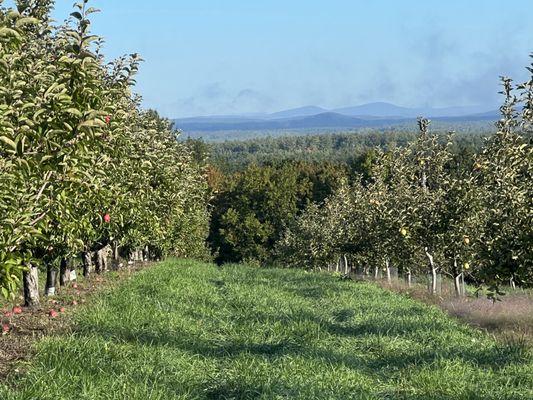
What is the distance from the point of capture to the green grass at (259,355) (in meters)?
7.86

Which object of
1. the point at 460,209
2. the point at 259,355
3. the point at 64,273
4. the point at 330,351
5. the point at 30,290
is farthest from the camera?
the point at 460,209

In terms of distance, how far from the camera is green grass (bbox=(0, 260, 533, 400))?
7.86 meters

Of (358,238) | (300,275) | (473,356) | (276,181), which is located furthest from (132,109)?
(276,181)

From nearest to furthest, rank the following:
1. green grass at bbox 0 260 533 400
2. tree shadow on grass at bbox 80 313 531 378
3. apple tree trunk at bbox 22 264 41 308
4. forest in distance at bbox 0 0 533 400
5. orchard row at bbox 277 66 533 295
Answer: forest in distance at bbox 0 0 533 400 < green grass at bbox 0 260 533 400 < tree shadow on grass at bbox 80 313 531 378 < orchard row at bbox 277 66 533 295 < apple tree trunk at bbox 22 264 41 308

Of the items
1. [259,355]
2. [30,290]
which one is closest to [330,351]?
[259,355]

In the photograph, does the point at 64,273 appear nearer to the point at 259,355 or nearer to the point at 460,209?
the point at 259,355

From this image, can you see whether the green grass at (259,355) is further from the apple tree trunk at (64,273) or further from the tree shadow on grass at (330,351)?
the apple tree trunk at (64,273)

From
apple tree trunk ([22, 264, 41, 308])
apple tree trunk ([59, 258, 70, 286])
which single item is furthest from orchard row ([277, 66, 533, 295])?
apple tree trunk ([59, 258, 70, 286])

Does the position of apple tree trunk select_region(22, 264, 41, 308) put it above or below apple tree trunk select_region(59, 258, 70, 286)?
above

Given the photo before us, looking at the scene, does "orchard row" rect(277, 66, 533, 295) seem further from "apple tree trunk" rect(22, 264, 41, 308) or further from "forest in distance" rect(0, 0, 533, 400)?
"apple tree trunk" rect(22, 264, 41, 308)

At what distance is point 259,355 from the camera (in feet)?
32.2

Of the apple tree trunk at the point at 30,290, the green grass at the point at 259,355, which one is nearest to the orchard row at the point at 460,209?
the green grass at the point at 259,355

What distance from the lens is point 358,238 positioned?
36906mm

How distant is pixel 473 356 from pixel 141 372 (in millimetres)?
6100
